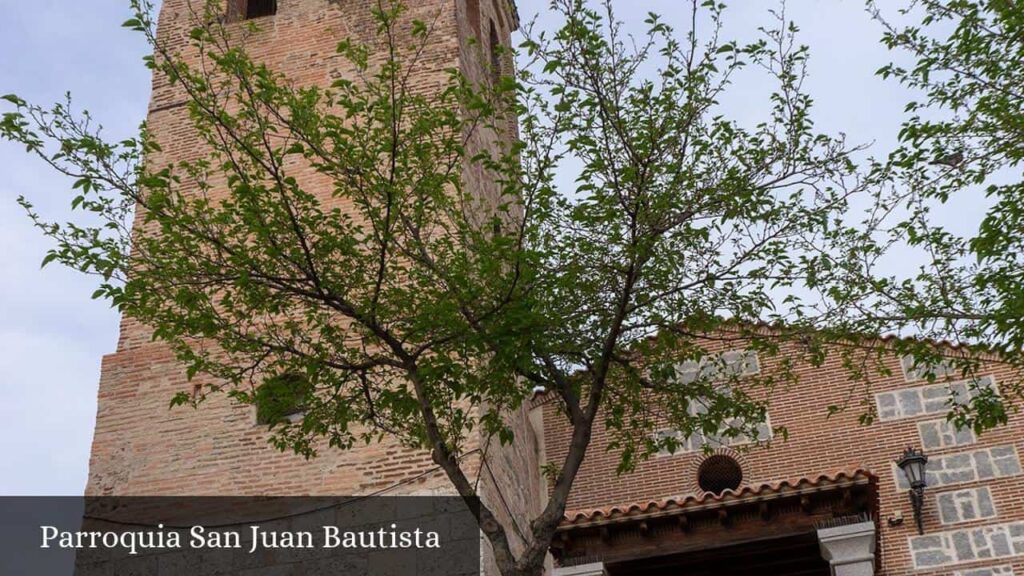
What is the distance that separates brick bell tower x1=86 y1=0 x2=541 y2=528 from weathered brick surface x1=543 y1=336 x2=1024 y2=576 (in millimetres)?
1155

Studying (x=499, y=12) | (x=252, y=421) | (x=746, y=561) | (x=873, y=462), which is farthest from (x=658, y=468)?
(x=499, y=12)

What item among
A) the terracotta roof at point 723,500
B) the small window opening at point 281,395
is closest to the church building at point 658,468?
the terracotta roof at point 723,500

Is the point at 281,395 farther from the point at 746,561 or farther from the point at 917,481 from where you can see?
the point at 917,481

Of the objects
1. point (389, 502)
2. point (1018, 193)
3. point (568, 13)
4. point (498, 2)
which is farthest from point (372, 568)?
point (498, 2)

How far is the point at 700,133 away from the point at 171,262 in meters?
3.63

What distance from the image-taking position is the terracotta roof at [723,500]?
1034 centimetres

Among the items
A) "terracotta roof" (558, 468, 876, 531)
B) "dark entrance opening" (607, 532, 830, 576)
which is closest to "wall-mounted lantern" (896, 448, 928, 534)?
"dark entrance opening" (607, 532, 830, 576)

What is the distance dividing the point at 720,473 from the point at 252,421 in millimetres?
5253

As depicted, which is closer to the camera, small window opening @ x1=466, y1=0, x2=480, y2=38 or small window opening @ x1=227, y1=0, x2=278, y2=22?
small window opening @ x1=227, y1=0, x2=278, y2=22

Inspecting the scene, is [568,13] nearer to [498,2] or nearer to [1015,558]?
[1015,558]

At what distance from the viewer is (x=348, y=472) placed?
10625 mm

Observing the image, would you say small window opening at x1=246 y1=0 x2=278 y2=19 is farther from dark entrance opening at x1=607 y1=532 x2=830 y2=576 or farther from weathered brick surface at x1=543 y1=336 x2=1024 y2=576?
dark entrance opening at x1=607 y1=532 x2=830 y2=576

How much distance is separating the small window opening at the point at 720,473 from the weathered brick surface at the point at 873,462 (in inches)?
3.7

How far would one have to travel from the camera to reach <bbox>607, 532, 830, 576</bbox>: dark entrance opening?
35.2ft
